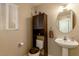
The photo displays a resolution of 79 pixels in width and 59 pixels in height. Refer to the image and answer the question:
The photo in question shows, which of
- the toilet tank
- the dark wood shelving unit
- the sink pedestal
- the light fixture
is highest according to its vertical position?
the light fixture

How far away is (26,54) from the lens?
1146 mm

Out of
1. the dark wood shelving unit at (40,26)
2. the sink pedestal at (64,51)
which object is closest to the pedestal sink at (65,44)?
the sink pedestal at (64,51)

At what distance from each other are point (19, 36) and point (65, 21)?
0.49m

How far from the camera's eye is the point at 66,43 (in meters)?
1.18

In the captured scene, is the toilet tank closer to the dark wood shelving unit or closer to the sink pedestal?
the dark wood shelving unit

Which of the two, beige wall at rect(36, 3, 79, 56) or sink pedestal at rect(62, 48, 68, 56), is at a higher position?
beige wall at rect(36, 3, 79, 56)

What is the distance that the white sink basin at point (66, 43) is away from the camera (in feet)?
3.73

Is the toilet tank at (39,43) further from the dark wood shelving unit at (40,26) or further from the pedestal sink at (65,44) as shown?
the pedestal sink at (65,44)

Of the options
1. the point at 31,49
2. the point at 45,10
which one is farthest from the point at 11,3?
the point at 31,49

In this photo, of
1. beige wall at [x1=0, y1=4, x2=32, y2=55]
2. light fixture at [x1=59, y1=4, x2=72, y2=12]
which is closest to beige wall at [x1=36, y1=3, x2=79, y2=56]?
light fixture at [x1=59, y1=4, x2=72, y2=12]

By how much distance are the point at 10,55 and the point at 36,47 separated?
27 centimetres

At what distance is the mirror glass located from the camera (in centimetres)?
117

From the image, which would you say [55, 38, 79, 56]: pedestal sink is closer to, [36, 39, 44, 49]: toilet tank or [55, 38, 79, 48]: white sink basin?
[55, 38, 79, 48]: white sink basin

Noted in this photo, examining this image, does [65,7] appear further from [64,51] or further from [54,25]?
[64,51]
